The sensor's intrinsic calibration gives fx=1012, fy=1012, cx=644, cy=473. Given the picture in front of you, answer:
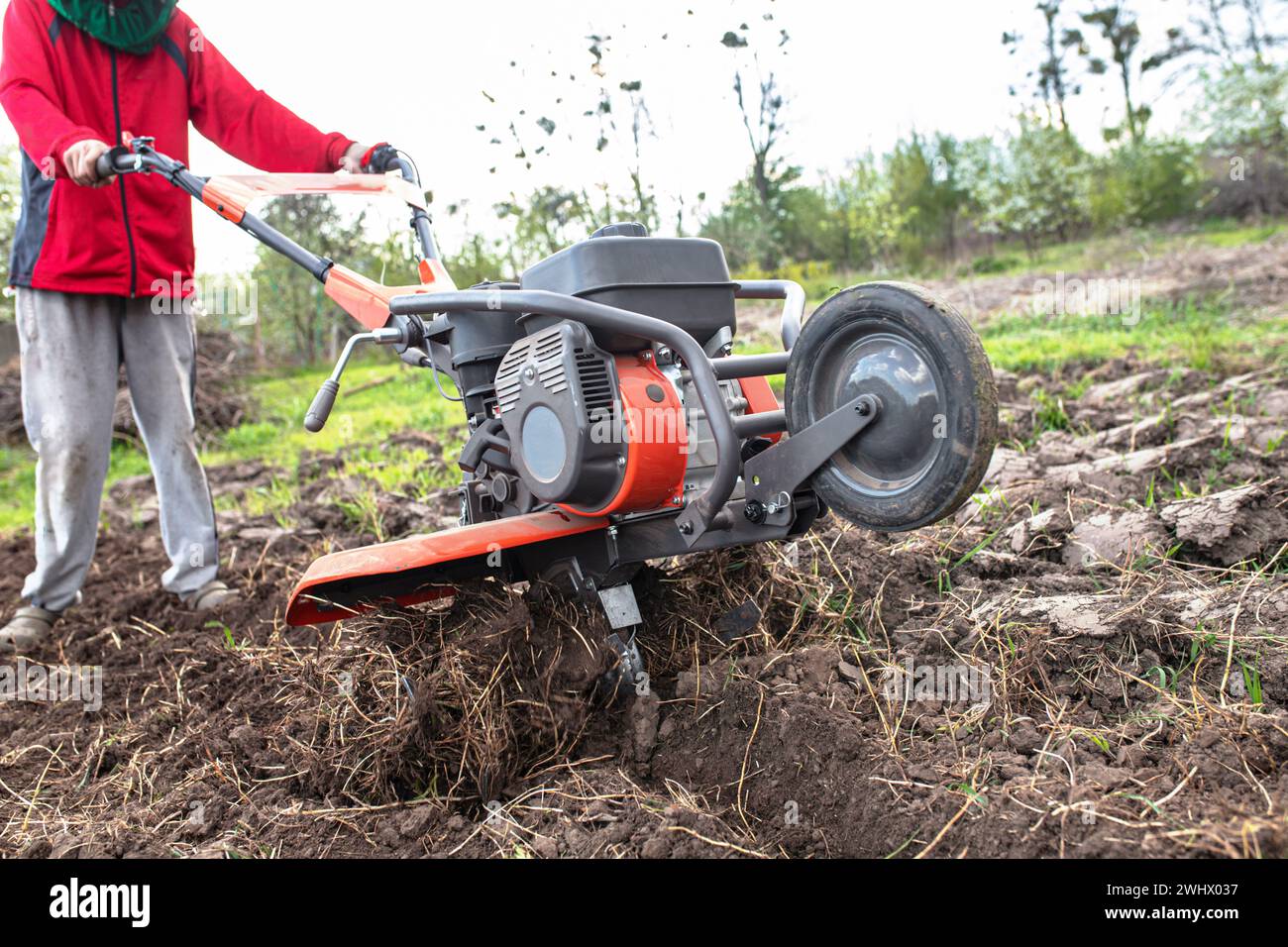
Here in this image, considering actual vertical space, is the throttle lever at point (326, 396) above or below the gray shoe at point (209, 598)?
above

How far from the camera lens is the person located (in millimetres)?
3506

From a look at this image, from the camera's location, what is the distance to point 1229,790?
1836 mm

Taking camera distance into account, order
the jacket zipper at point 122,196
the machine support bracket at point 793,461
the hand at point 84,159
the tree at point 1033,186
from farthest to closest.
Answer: the tree at point 1033,186
the jacket zipper at point 122,196
the hand at point 84,159
the machine support bracket at point 793,461

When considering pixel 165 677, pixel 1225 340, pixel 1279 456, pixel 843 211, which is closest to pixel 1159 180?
pixel 843 211

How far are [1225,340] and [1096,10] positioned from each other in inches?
687

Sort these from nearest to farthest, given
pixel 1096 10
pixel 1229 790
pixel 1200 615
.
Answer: pixel 1229 790, pixel 1200 615, pixel 1096 10

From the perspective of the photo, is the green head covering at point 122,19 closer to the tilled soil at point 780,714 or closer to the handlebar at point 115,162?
the handlebar at point 115,162

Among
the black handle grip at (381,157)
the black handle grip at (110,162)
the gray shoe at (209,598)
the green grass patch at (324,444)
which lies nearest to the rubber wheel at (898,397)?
the black handle grip at (381,157)

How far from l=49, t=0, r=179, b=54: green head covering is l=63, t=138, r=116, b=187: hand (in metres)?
0.65

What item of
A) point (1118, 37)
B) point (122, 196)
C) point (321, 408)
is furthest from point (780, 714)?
point (1118, 37)

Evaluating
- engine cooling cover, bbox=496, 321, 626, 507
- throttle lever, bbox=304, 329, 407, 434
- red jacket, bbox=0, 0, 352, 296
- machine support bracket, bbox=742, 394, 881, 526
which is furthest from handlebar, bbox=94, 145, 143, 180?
machine support bracket, bbox=742, 394, 881, 526

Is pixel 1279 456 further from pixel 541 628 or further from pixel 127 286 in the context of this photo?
pixel 127 286

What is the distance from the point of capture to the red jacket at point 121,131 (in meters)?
3.41

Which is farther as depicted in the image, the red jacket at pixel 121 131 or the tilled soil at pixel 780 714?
the red jacket at pixel 121 131
